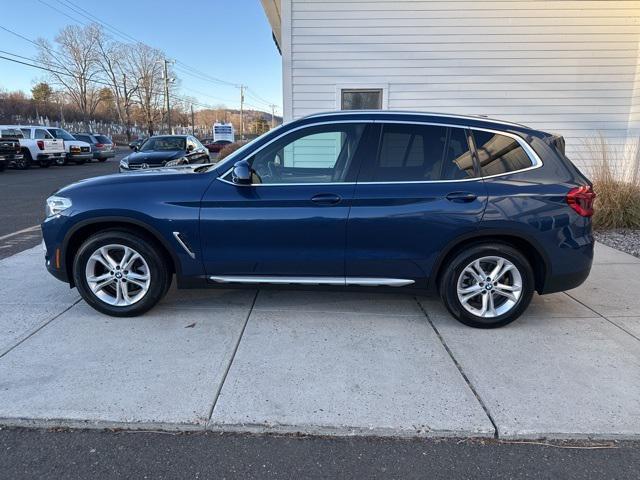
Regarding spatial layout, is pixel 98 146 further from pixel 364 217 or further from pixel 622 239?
pixel 364 217

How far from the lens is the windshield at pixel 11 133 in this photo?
19922 mm

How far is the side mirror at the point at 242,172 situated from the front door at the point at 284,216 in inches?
3.4

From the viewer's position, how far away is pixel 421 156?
372 cm

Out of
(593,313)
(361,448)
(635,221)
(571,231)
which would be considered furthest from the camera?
(635,221)

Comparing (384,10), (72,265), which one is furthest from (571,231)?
(384,10)

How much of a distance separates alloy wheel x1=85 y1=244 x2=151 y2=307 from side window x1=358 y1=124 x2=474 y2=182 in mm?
2056

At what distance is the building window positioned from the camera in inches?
356

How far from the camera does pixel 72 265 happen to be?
394 cm

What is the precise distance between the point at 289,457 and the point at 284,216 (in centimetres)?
185

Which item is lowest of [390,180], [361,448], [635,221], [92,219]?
[361,448]

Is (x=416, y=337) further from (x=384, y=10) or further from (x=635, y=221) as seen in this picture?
(x=384, y=10)

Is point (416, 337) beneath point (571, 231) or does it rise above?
beneath

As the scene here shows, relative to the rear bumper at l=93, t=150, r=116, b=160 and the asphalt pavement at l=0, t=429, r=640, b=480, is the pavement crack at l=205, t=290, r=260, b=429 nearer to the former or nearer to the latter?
the asphalt pavement at l=0, t=429, r=640, b=480

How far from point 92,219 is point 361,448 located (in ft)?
9.25
